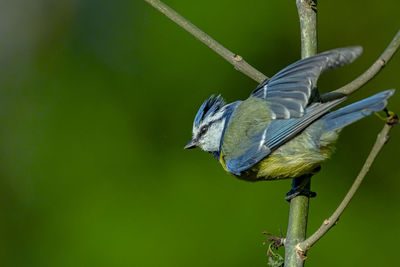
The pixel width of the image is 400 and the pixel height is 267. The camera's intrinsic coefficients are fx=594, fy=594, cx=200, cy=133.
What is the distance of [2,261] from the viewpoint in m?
3.56

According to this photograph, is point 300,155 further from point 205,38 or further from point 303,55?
point 205,38

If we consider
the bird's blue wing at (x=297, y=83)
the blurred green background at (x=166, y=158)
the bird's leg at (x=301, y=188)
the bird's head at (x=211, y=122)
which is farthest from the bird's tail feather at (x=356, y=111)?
the blurred green background at (x=166, y=158)

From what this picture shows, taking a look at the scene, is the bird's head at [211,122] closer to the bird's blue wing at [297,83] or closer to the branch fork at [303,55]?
the bird's blue wing at [297,83]

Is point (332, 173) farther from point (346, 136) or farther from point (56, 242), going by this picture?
point (56, 242)

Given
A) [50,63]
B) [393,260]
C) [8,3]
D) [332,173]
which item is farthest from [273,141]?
[8,3]

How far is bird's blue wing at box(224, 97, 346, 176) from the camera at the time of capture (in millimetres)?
2256

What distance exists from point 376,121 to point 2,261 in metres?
2.33

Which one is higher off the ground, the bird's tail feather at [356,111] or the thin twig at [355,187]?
the bird's tail feather at [356,111]

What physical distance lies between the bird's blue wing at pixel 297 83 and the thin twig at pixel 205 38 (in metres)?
0.08

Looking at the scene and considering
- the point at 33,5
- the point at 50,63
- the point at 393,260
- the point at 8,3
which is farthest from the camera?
the point at 8,3

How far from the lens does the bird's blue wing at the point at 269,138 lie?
2256mm

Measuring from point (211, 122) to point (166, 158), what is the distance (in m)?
0.83

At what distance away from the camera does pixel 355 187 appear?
1648 mm

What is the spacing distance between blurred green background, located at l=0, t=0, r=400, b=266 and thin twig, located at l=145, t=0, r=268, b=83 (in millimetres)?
1103
